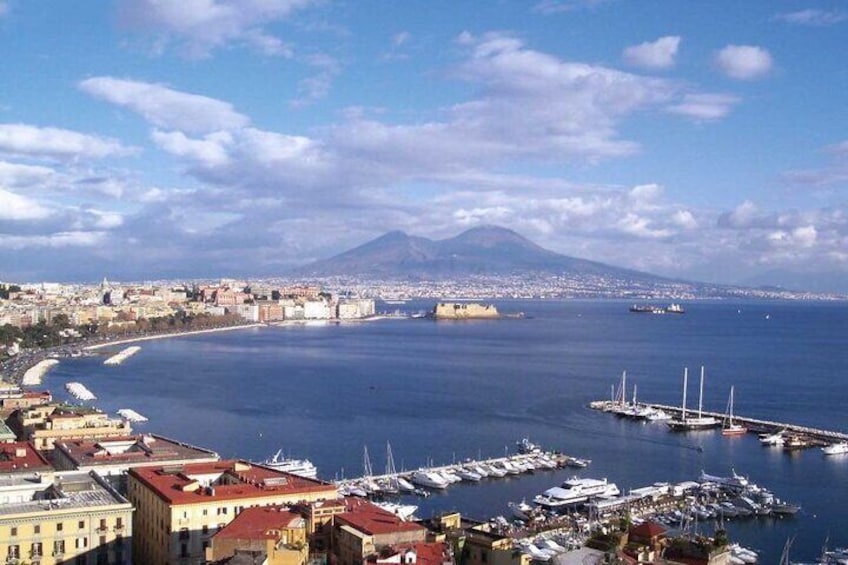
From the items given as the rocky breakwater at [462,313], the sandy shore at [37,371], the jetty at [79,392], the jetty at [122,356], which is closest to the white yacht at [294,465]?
the jetty at [79,392]

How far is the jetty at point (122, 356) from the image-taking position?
36.5 meters

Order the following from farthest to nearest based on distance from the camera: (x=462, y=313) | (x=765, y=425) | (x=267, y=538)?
(x=462, y=313) < (x=765, y=425) < (x=267, y=538)

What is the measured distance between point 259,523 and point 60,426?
7603mm

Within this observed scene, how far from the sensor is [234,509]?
919 cm

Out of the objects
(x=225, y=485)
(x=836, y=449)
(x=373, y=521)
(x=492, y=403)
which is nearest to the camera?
(x=373, y=521)

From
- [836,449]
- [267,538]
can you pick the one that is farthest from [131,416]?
[267,538]

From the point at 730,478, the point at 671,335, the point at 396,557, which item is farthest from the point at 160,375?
the point at 671,335

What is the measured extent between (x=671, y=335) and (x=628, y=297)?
9362 cm

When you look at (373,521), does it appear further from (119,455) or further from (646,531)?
(119,455)

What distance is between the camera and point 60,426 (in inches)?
554

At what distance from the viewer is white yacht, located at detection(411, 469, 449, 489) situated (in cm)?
1603

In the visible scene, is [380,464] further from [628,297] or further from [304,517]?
[628,297]

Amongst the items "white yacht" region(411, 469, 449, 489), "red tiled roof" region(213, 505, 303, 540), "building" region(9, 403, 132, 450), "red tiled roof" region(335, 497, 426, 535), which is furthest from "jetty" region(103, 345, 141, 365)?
"red tiled roof" region(335, 497, 426, 535)

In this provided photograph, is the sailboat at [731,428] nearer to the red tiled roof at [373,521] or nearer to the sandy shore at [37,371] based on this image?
the red tiled roof at [373,521]
